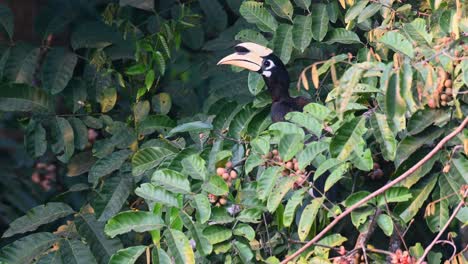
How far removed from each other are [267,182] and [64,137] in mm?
925

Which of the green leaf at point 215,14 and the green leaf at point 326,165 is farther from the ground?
the green leaf at point 215,14

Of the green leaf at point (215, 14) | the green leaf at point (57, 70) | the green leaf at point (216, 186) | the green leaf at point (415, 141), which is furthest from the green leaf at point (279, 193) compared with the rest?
Result: the green leaf at point (215, 14)

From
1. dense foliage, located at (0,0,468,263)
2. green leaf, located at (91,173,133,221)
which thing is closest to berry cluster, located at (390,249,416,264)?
dense foliage, located at (0,0,468,263)

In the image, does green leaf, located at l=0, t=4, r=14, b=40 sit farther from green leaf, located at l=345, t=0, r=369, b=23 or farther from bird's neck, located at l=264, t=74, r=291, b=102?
green leaf, located at l=345, t=0, r=369, b=23

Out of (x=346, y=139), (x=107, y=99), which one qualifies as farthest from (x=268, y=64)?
(x=346, y=139)

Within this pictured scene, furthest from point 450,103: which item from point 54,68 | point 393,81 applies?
point 54,68

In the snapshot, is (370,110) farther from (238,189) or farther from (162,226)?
(162,226)

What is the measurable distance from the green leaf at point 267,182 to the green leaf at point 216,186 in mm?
73

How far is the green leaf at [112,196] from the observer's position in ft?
8.86

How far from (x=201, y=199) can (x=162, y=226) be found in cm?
10

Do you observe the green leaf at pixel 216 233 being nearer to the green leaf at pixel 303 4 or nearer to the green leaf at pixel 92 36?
the green leaf at pixel 303 4

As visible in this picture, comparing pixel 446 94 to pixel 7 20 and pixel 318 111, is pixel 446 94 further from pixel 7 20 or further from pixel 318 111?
pixel 7 20

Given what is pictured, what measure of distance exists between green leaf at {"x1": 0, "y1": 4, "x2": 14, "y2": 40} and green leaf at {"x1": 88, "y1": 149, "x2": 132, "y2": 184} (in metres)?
0.46

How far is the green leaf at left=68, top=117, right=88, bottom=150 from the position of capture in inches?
113
